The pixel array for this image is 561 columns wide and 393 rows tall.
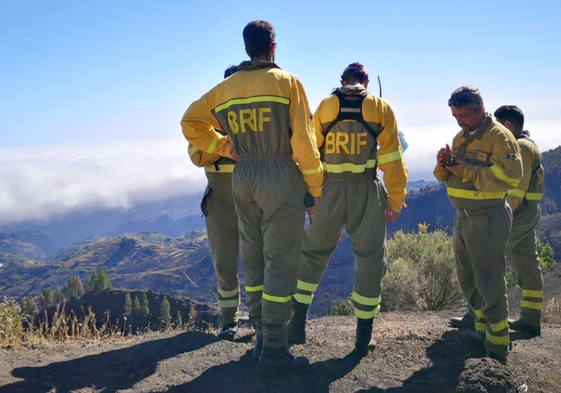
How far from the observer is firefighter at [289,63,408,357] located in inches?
209

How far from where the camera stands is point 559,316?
28.1 ft

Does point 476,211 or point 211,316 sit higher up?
point 476,211

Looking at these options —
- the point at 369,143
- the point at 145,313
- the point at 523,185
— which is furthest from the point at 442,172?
the point at 145,313

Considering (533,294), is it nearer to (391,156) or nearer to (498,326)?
(498,326)

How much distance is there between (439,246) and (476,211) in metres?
8.06

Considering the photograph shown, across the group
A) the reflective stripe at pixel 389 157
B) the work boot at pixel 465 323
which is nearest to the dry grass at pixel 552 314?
the work boot at pixel 465 323

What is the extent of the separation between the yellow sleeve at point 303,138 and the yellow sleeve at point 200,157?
1.48 metres

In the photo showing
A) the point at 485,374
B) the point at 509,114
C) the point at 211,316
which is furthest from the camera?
the point at 211,316

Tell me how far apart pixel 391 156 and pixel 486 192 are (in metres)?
1.00

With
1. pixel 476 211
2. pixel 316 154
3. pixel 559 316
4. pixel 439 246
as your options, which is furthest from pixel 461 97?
pixel 439 246

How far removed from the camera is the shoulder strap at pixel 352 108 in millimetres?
5293

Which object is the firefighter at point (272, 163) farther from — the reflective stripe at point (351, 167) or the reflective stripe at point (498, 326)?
the reflective stripe at point (498, 326)

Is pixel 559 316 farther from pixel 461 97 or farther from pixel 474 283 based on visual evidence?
pixel 461 97

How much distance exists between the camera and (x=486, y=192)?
5.05 metres
